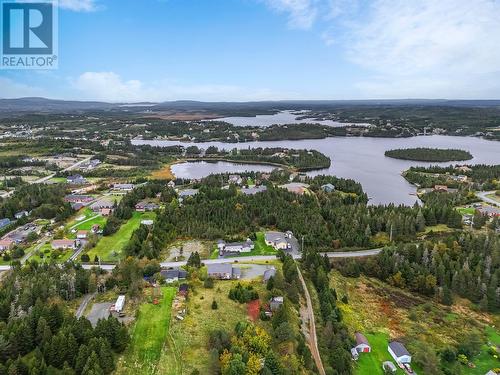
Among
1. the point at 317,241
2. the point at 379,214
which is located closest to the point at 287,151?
the point at 379,214

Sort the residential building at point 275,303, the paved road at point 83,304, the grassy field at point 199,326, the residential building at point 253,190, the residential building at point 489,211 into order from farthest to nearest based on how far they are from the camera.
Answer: the residential building at point 253,190 < the residential building at point 489,211 < the residential building at point 275,303 < the paved road at point 83,304 < the grassy field at point 199,326

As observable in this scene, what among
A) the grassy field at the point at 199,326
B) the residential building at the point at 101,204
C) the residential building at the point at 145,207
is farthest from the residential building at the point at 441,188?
the residential building at the point at 101,204

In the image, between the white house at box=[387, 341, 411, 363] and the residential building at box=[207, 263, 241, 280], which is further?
the residential building at box=[207, 263, 241, 280]

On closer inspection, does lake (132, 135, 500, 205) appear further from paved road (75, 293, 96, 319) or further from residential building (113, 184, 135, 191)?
paved road (75, 293, 96, 319)

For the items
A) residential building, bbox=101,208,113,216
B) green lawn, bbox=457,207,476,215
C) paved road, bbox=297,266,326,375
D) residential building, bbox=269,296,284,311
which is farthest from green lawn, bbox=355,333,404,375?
residential building, bbox=101,208,113,216

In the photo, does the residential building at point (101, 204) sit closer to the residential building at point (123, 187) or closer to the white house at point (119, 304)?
the residential building at point (123, 187)
